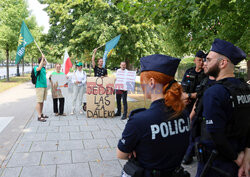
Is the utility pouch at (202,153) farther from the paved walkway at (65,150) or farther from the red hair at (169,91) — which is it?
the paved walkway at (65,150)

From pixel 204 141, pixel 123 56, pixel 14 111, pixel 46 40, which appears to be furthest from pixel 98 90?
pixel 46 40

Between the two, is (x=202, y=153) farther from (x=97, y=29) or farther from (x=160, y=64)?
(x=97, y=29)

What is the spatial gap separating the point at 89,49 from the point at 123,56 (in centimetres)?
300

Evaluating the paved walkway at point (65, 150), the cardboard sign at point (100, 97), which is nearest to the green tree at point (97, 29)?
the cardboard sign at point (100, 97)

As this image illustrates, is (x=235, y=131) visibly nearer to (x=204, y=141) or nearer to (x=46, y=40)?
(x=204, y=141)

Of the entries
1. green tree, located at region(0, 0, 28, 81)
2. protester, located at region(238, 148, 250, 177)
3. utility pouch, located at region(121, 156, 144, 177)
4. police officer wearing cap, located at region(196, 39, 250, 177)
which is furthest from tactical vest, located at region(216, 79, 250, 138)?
green tree, located at region(0, 0, 28, 81)

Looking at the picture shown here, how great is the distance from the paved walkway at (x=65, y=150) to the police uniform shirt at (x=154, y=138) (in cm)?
233

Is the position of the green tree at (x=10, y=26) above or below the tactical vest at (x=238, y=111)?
above

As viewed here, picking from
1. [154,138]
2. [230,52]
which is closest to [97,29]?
[230,52]

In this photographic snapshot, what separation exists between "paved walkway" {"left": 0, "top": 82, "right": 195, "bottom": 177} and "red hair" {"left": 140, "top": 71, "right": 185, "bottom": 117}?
2.52 m

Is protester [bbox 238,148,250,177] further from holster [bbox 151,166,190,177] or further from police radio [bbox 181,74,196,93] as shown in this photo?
police radio [bbox 181,74,196,93]

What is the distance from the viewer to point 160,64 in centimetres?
164

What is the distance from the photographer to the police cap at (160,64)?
64.5 inches

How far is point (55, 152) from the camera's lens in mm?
4629
